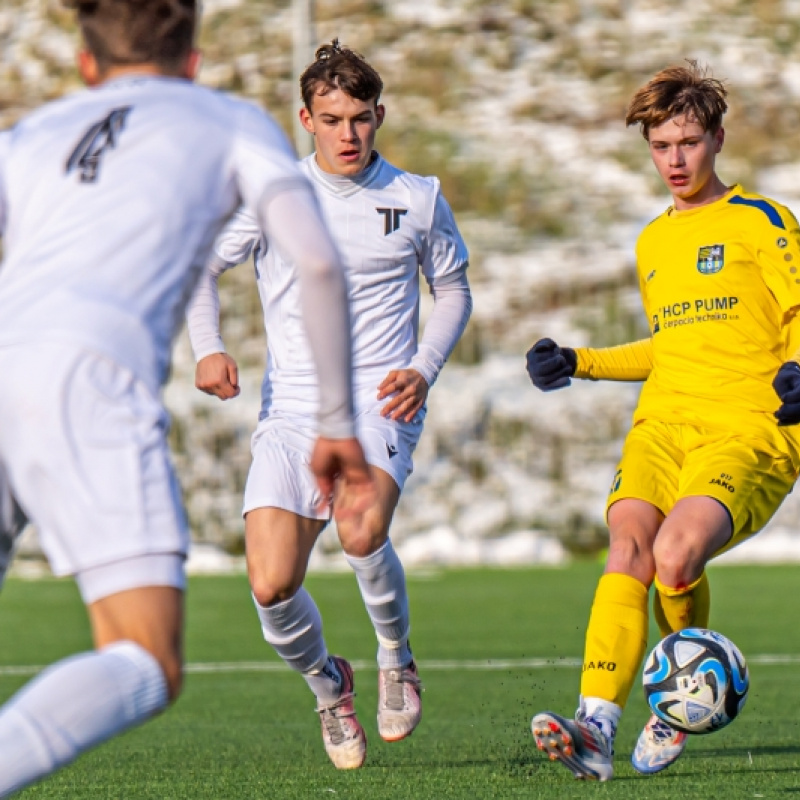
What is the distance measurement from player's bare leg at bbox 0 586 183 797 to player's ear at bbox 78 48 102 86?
100cm

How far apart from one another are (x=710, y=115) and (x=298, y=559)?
75.8 inches

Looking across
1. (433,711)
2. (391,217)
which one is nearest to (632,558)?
(391,217)

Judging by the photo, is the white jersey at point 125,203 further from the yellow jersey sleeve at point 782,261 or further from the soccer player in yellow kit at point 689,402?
the yellow jersey sleeve at point 782,261

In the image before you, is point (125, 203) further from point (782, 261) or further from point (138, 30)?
point (782, 261)

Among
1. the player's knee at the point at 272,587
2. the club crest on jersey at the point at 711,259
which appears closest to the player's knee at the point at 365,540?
the player's knee at the point at 272,587

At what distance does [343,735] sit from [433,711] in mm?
1532

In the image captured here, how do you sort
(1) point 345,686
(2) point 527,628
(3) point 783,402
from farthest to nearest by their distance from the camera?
(2) point 527,628 < (1) point 345,686 < (3) point 783,402

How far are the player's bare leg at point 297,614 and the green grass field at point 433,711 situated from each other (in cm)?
12

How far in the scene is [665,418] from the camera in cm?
541

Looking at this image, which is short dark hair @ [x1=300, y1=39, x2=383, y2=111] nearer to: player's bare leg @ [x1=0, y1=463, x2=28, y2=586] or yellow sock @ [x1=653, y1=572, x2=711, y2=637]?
yellow sock @ [x1=653, y1=572, x2=711, y2=637]

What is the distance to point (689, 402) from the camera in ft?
17.6

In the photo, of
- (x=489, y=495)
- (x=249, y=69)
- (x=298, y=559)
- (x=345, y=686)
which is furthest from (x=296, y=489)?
(x=249, y=69)

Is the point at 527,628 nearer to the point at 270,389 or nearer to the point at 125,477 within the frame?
the point at 270,389

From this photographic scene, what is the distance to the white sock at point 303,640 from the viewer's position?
555cm
